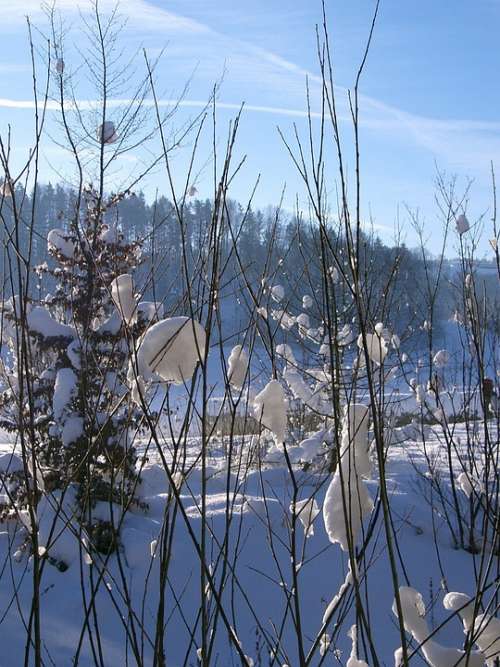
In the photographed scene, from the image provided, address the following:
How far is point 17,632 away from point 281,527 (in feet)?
6.83

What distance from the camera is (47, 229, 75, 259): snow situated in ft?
16.8

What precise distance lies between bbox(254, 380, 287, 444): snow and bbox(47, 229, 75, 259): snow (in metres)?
3.91

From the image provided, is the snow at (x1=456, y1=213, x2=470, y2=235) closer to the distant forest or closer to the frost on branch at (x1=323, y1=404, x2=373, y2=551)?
the distant forest

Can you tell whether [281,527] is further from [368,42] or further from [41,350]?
[368,42]

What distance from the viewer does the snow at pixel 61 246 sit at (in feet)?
16.8

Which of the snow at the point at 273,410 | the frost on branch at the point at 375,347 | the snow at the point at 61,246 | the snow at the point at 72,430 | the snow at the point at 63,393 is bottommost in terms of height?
the snow at the point at 72,430

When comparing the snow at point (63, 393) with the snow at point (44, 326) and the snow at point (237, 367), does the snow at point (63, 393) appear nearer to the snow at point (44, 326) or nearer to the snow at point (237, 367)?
the snow at point (44, 326)

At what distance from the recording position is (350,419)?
1.45 meters

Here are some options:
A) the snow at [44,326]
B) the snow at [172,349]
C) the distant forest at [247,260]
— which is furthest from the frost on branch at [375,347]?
the snow at [44,326]

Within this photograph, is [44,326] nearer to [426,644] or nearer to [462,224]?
[462,224]

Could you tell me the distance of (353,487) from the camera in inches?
55.8

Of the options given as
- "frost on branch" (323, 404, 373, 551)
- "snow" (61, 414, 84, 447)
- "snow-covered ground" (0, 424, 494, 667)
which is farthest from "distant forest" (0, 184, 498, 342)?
"snow-covered ground" (0, 424, 494, 667)

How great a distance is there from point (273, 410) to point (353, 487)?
29 centimetres

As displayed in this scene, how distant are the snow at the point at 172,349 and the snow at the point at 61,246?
13.1ft
